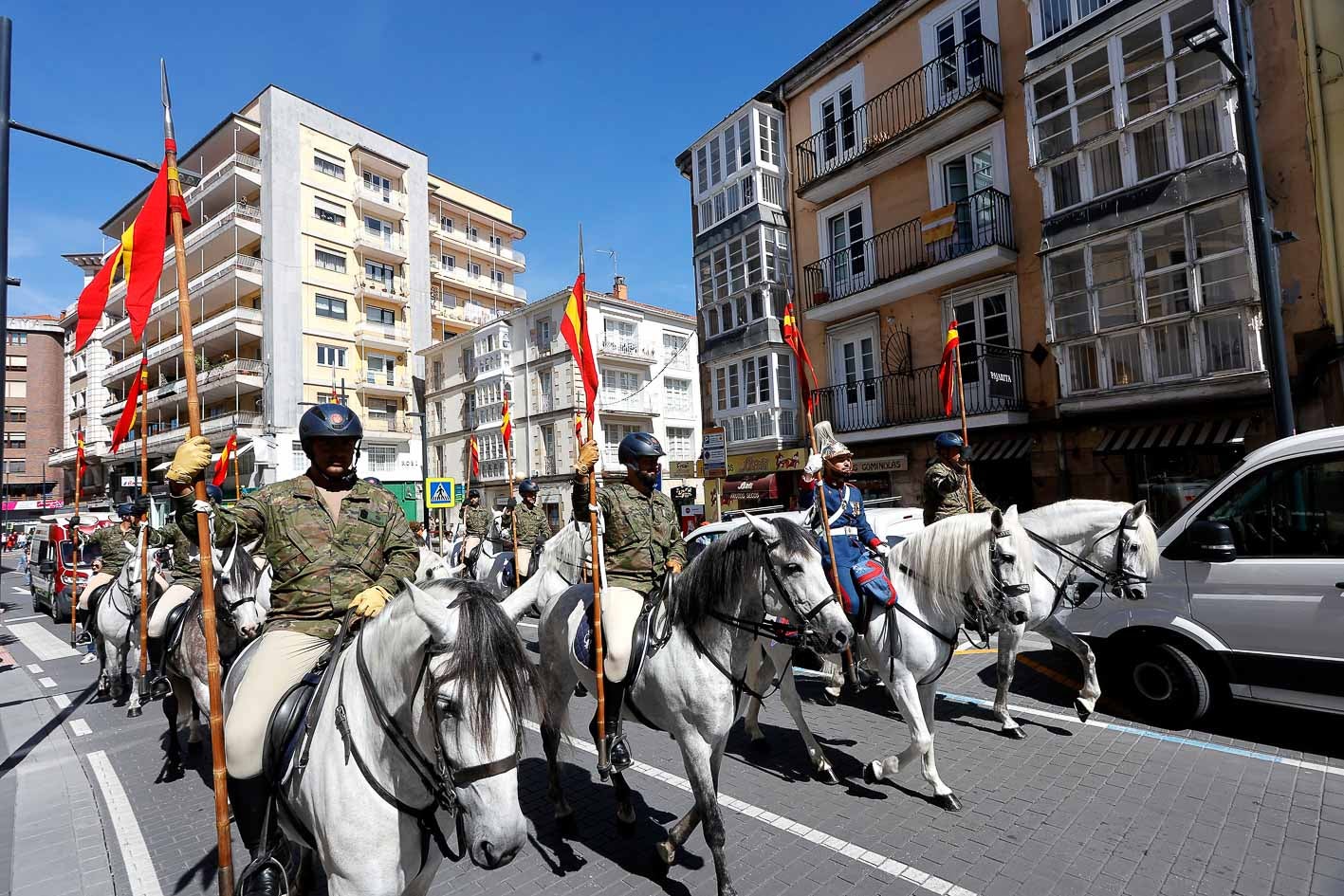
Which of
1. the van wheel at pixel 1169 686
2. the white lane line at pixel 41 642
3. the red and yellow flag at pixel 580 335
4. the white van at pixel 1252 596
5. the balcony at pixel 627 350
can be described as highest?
the balcony at pixel 627 350

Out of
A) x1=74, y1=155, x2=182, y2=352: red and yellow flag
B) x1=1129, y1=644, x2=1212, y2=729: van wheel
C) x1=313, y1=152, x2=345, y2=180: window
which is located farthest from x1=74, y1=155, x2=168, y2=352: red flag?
x1=313, y1=152, x2=345, y2=180: window

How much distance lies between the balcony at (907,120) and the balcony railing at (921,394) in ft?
18.1

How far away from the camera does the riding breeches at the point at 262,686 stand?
9.43ft

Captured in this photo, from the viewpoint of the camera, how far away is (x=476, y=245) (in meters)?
46.9

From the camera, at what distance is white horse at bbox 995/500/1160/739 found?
216 inches

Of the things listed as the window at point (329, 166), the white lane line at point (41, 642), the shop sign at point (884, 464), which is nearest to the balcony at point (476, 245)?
the window at point (329, 166)

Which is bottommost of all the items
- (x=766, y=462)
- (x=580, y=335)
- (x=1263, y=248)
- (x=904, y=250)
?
(x=766, y=462)

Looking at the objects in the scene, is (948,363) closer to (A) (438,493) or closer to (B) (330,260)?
(A) (438,493)

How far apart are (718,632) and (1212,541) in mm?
4147

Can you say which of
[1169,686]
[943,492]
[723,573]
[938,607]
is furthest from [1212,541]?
[723,573]

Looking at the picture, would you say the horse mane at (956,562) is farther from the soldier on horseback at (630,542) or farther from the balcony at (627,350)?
the balcony at (627,350)

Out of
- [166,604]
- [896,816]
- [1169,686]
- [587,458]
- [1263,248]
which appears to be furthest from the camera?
[1263,248]

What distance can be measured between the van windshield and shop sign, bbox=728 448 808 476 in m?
16.6

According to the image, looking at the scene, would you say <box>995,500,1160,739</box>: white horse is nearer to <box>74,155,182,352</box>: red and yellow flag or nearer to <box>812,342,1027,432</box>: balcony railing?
<box>74,155,182,352</box>: red and yellow flag
